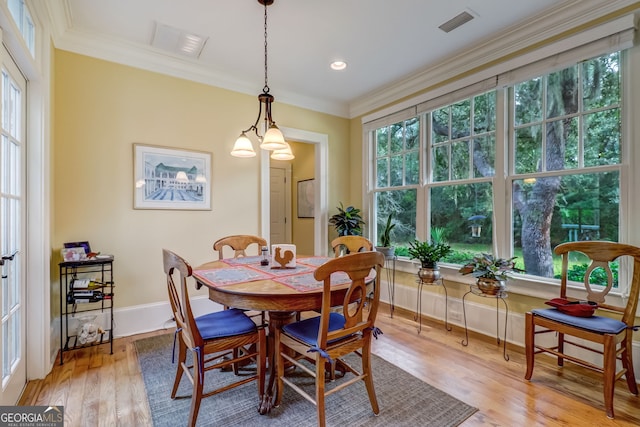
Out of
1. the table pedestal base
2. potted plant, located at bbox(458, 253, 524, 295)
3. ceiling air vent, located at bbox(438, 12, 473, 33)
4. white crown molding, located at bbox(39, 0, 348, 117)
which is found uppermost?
ceiling air vent, located at bbox(438, 12, 473, 33)

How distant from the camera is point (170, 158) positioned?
3.13 m

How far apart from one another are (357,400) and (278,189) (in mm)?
4375

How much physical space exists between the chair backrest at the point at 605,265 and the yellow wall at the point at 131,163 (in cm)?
295

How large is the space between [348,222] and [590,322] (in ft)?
8.29

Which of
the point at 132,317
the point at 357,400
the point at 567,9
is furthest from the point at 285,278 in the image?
the point at 567,9

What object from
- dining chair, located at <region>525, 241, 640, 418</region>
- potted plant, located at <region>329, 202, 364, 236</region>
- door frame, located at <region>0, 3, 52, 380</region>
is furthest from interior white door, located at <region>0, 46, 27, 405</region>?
dining chair, located at <region>525, 241, 640, 418</region>

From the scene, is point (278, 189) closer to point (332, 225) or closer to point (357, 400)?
point (332, 225)

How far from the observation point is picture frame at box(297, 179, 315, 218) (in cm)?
530

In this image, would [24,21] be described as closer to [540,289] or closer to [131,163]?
[131,163]

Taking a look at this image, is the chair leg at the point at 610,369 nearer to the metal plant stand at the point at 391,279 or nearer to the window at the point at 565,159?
the window at the point at 565,159

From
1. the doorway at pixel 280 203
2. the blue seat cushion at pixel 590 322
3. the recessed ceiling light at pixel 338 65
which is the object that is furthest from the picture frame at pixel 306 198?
the blue seat cushion at pixel 590 322

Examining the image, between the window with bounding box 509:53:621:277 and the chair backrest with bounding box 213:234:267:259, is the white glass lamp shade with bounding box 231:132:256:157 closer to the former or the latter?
the chair backrest with bounding box 213:234:267:259

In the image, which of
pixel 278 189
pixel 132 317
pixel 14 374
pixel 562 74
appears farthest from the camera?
pixel 278 189

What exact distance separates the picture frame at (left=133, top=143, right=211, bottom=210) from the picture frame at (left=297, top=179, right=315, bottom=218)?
2204 mm
